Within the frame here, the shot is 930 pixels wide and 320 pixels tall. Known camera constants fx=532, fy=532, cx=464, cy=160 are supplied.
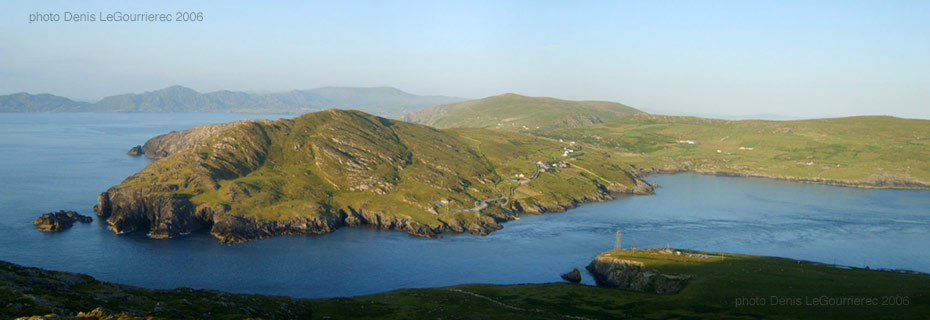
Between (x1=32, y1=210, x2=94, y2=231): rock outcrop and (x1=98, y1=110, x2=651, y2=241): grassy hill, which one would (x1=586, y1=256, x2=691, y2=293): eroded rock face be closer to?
(x1=98, y1=110, x2=651, y2=241): grassy hill

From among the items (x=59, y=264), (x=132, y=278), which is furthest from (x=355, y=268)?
(x=59, y=264)

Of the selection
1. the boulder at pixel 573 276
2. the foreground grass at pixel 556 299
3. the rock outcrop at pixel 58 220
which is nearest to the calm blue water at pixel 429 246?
the rock outcrop at pixel 58 220

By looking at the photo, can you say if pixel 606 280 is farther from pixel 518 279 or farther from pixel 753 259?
pixel 753 259

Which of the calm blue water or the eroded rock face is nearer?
the eroded rock face

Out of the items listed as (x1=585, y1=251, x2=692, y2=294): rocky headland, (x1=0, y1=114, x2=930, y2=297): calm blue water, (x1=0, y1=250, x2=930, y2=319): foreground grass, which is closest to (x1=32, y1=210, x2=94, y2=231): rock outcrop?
(x1=0, y1=114, x2=930, y2=297): calm blue water

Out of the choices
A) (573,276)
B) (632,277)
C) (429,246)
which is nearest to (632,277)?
(632,277)

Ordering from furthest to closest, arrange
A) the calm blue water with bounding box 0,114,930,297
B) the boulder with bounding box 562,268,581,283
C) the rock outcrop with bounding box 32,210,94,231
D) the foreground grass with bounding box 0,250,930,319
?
the rock outcrop with bounding box 32,210,94,231
the boulder with bounding box 562,268,581,283
the calm blue water with bounding box 0,114,930,297
the foreground grass with bounding box 0,250,930,319

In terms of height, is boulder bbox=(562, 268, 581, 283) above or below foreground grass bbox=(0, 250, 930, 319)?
below
